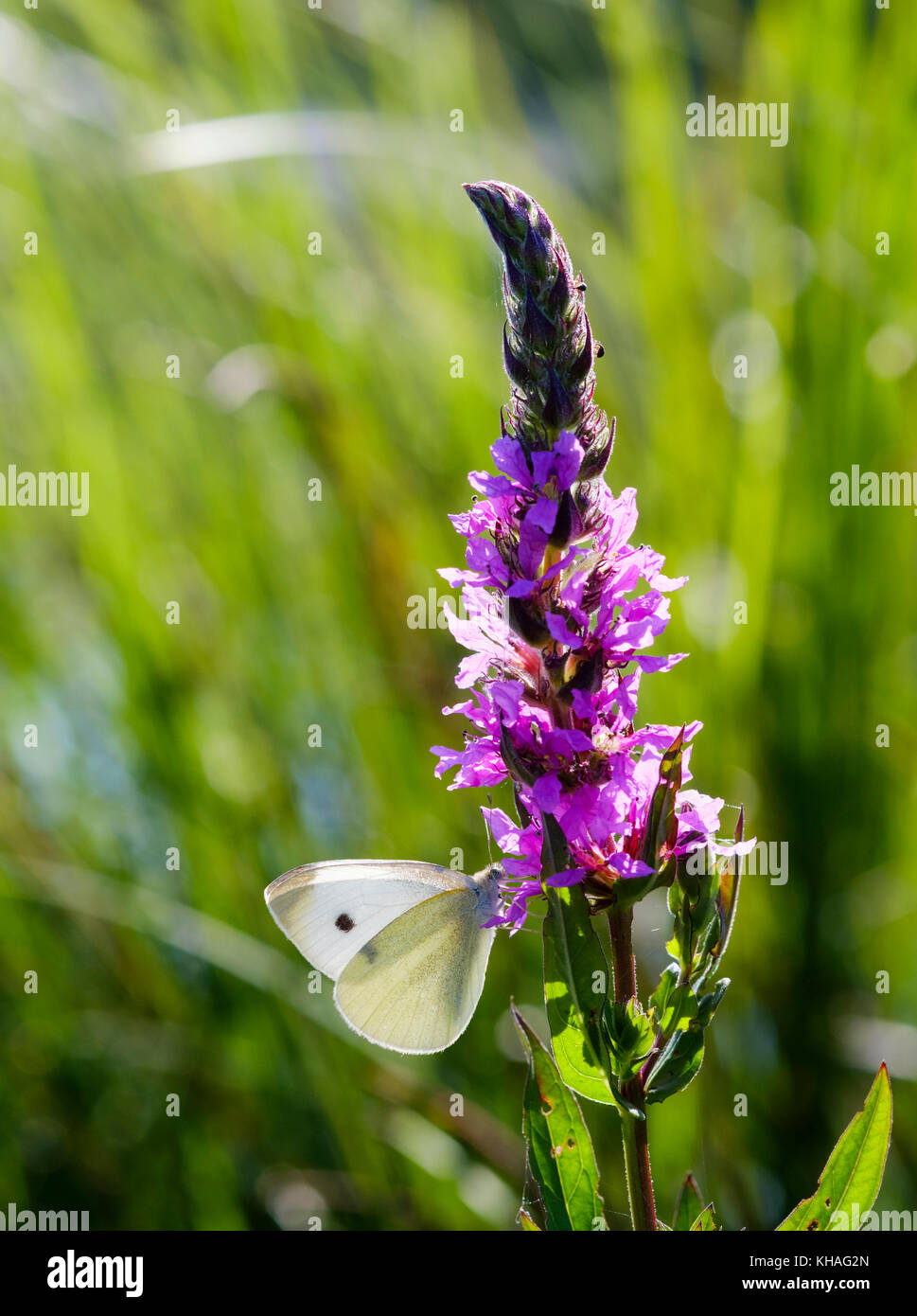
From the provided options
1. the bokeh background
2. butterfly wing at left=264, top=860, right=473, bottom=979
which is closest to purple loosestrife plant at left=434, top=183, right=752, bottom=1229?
butterfly wing at left=264, top=860, right=473, bottom=979

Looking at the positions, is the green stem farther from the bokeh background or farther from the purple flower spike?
the bokeh background

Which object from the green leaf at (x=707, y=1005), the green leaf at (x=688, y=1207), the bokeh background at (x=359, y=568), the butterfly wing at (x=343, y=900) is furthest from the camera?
the bokeh background at (x=359, y=568)

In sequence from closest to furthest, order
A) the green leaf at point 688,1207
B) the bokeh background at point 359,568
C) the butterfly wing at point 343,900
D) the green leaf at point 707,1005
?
the green leaf at point 707,1005, the green leaf at point 688,1207, the butterfly wing at point 343,900, the bokeh background at point 359,568

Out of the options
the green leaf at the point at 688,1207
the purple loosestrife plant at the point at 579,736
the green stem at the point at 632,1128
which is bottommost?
the green leaf at the point at 688,1207

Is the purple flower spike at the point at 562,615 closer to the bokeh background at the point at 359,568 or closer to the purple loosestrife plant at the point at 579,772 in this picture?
the purple loosestrife plant at the point at 579,772

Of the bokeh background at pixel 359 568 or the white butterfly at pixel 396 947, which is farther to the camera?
the bokeh background at pixel 359 568

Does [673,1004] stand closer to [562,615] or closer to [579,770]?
[579,770]

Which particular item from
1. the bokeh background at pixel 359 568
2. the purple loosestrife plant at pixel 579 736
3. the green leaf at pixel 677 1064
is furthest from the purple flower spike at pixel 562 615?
the bokeh background at pixel 359 568

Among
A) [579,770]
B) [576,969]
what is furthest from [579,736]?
[576,969]
